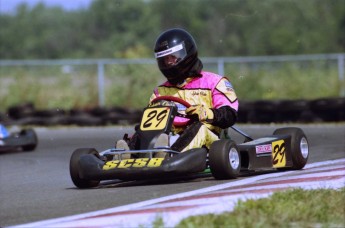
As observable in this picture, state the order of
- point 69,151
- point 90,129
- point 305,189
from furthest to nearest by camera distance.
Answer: point 90,129 → point 69,151 → point 305,189

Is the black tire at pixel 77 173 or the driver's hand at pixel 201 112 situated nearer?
the black tire at pixel 77 173

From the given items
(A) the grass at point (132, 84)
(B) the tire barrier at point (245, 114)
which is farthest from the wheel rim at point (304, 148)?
(A) the grass at point (132, 84)

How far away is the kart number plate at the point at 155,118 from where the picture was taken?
25.1ft

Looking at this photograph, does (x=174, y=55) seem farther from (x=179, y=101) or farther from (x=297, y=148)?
(x=297, y=148)

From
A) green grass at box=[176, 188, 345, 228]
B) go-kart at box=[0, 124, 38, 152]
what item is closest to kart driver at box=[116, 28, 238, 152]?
green grass at box=[176, 188, 345, 228]

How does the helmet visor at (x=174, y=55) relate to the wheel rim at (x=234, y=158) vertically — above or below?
above

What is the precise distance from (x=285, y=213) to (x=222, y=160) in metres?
2.07

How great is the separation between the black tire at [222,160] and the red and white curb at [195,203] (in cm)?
17

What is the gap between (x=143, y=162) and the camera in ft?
23.9

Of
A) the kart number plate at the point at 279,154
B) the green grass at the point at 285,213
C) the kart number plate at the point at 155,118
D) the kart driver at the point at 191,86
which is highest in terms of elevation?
the kart driver at the point at 191,86

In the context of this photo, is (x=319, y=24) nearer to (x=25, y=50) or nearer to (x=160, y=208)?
(x=25, y=50)

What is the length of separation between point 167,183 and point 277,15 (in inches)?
1321

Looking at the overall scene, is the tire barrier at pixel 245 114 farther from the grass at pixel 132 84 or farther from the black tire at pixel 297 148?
the black tire at pixel 297 148

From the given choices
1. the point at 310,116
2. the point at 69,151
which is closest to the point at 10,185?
the point at 69,151
